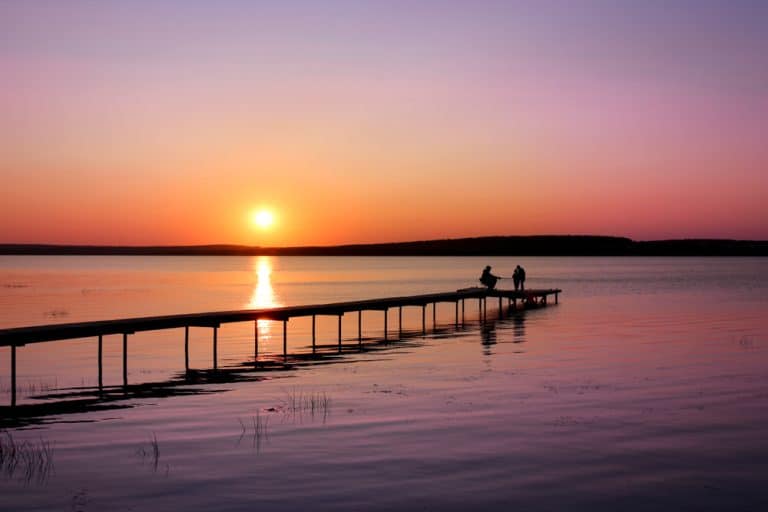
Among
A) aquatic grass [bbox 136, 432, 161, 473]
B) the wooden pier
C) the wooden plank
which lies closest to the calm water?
aquatic grass [bbox 136, 432, 161, 473]

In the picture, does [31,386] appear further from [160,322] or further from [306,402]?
[306,402]

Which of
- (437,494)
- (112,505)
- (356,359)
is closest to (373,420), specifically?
(437,494)

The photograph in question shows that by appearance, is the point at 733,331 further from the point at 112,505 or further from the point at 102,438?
the point at 112,505

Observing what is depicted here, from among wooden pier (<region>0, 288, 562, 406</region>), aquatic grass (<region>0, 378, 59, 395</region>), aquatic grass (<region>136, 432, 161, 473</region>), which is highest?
wooden pier (<region>0, 288, 562, 406</region>)

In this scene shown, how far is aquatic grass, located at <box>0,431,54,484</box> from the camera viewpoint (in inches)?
542

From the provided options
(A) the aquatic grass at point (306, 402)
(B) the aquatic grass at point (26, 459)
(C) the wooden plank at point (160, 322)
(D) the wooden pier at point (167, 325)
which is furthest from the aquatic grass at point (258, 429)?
(C) the wooden plank at point (160, 322)

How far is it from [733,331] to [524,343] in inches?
438

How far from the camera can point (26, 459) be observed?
14734 millimetres

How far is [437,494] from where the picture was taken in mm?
12664

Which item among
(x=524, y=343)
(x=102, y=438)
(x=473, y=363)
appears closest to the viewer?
(x=102, y=438)

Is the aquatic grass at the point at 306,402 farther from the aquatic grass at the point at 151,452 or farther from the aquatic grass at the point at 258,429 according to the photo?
the aquatic grass at the point at 151,452

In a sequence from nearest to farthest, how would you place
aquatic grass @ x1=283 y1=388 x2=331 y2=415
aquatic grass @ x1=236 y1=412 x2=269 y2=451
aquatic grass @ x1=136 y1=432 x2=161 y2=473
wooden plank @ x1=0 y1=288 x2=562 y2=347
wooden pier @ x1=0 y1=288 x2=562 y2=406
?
aquatic grass @ x1=136 y1=432 x2=161 y2=473 < aquatic grass @ x1=236 y1=412 x2=269 y2=451 < aquatic grass @ x1=283 y1=388 x2=331 y2=415 < wooden pier @ x1=0 y1=288 x2=562 y2=406 < wooden plank @ x1=0 y1=288 x2=562 y2=347

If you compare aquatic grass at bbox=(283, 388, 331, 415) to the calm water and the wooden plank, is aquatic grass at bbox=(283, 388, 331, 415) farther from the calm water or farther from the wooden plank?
the wooden plank

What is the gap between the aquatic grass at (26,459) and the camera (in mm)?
13773
